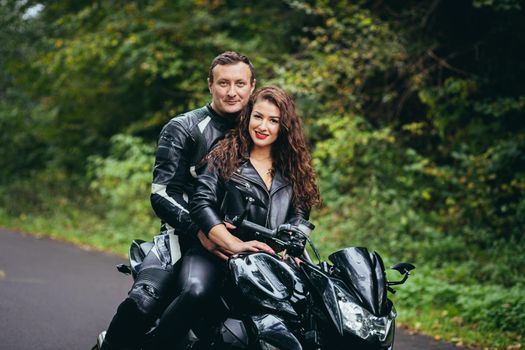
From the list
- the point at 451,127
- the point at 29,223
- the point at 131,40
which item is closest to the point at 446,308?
the point at 451,127

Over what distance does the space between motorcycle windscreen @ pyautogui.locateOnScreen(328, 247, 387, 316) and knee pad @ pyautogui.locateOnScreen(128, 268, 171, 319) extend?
1.05 metres

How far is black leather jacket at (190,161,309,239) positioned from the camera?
3.76 metres

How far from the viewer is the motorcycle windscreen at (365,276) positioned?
320 cm

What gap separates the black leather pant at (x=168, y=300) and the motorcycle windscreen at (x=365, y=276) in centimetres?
71

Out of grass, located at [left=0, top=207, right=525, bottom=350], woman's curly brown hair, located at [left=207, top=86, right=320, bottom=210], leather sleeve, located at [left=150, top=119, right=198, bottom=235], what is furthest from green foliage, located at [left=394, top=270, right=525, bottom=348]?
leather sleeve, located at [left=150, top=119, right=198, bottom=235]

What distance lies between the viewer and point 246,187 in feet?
12.5

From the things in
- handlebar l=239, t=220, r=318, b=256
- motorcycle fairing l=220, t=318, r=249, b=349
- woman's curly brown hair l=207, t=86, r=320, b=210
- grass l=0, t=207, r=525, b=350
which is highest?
woman's curly brown hair l=207, t=86, r=320, b=210

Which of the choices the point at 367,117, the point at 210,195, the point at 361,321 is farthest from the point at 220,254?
the point at 367,117

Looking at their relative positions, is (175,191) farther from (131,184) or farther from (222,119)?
(131,184)

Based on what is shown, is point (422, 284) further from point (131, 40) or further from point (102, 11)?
point (102, 11)

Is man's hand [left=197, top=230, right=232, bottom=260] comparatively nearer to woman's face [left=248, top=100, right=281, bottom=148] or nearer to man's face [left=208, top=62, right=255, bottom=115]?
woman's face [left=248, top=100, right=281, bottom=148]

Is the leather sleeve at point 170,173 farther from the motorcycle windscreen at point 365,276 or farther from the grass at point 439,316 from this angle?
the grass at point 439,316

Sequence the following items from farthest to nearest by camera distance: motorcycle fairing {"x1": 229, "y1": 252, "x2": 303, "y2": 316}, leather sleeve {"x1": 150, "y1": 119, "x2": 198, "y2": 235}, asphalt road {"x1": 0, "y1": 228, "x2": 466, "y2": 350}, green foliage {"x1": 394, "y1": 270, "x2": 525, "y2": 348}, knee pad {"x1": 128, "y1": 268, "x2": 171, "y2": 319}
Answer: green foliage {"x1": 394, "y1": 270, "x2": 525, "y2": 348}, asphalt road {"x1": 0, "y1": 228, "x2": 466, "y2": 350}, leather sleeve {"x1": 150, "y1": 119, "x2": 198, "y2": 235}, knee pad {"x1": 128, "y1": 268, "x2": 171, "y2": 319}, motorcycle fairing {"x1": 229, "y1": 252, "x2": 303, "y2": 316}

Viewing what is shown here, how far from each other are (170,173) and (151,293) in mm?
736
